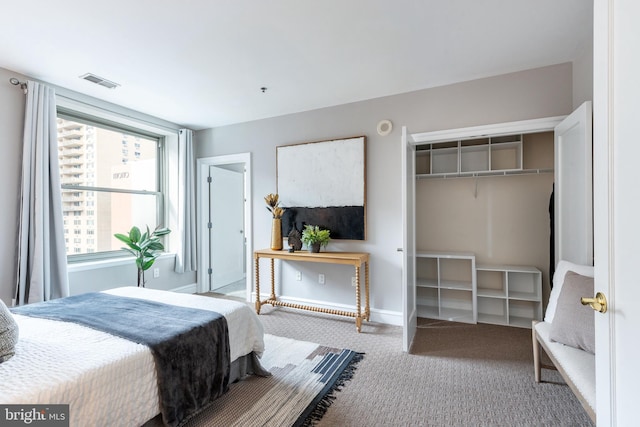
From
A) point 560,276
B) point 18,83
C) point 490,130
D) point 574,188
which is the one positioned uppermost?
point 18,83

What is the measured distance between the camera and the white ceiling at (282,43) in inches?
74.2

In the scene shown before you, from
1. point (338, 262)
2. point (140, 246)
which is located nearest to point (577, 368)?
point (338, 262)

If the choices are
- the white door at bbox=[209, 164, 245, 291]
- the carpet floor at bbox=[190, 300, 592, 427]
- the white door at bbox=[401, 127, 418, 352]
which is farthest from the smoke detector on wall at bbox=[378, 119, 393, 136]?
the white door at bbox=[209, 164, 245, 291]

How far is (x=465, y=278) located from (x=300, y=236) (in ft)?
6.43

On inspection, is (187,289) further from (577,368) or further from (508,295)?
(577,368)

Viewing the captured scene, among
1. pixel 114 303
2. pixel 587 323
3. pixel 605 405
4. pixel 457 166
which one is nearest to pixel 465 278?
pixel 457 166

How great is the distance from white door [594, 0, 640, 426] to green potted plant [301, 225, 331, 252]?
8.44 feet

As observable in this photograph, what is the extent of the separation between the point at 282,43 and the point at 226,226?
3325 mm

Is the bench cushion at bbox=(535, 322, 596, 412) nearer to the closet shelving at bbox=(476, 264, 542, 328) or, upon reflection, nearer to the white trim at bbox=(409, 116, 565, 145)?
the closet shelving at bbox=(476, 264, 542, 328)

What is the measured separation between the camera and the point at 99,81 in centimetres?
288

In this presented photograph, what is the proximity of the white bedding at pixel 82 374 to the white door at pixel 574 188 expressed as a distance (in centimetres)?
280

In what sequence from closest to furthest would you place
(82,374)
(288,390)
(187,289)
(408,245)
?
(82,374)
(288,390)
(408,245)
(187,289)

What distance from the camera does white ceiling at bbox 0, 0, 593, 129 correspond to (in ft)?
6.19

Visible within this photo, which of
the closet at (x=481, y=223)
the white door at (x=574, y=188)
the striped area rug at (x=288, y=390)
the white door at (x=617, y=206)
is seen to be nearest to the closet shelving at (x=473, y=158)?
the closet at (x=481, y=223)
